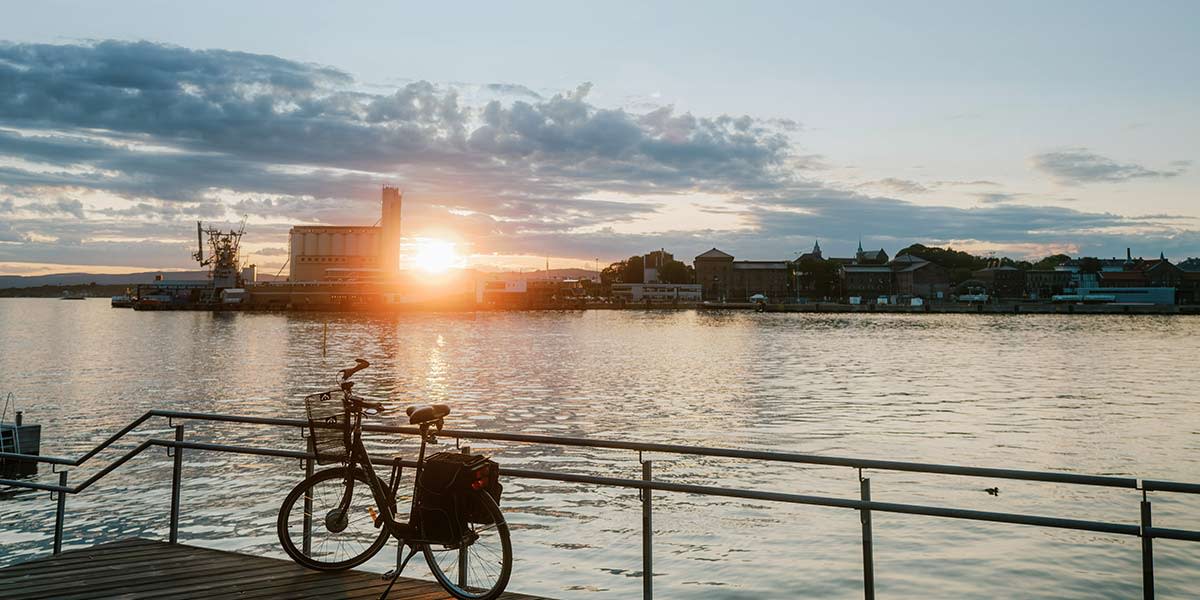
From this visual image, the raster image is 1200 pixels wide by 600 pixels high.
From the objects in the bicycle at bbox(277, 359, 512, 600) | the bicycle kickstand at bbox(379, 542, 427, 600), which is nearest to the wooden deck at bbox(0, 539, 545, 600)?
the bicycle kickstand at bbox(379, 542, 427, 600)

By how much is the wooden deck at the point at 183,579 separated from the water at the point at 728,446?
25.1 feet

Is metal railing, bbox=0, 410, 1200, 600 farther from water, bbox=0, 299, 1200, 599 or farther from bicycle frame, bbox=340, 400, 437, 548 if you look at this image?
water, bbox=0, 299, 1200, 599

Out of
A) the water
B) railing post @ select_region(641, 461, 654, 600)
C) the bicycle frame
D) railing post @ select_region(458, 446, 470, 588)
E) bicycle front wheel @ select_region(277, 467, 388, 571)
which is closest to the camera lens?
railing post @ select_region(641, 461, 654, 600)

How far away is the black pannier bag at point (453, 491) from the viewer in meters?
7.42

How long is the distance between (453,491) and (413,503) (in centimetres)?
56

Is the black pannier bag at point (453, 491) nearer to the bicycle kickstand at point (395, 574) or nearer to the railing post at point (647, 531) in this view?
the bicycle kickstand at point (395, 574)

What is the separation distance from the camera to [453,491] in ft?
24.6

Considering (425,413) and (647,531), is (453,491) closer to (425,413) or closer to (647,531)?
(425,413)

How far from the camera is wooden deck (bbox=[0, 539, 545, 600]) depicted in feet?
25.6

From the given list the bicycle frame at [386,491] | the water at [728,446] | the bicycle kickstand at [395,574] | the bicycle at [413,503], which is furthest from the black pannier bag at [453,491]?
the water at [728,446]

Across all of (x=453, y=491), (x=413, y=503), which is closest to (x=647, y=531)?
(x=453, y=491)

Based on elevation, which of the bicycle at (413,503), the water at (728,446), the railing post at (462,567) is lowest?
the water at (728,446)

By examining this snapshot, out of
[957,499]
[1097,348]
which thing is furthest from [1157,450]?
[1097,348]

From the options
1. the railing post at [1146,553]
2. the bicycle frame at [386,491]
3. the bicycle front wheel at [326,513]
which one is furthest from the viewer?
the bicycle front wheel at [326,513]
